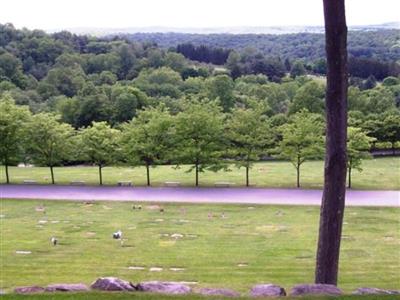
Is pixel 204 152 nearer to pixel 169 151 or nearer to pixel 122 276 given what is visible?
pixel 169 151

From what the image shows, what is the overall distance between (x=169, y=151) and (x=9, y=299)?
27.1 m

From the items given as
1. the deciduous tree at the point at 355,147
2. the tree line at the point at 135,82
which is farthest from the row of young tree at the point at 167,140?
the tree line at the point at 135,82

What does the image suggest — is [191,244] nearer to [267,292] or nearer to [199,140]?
[267,292]

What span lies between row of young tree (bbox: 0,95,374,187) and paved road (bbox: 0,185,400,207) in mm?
2203

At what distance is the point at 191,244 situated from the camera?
20469 millimetres

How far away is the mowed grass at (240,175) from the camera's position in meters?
35.0

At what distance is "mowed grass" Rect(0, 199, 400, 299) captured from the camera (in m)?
15.9

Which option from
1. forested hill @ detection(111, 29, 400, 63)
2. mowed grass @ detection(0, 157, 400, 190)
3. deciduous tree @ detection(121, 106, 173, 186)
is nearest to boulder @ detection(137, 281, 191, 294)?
mowed grass @ detection(0, 157, 400, 190)

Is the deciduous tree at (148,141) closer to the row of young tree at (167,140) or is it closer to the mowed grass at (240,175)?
the row of young tree at (167,140)

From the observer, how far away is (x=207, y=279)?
50.2ft

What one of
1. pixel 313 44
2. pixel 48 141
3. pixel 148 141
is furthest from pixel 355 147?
pixel 313 44

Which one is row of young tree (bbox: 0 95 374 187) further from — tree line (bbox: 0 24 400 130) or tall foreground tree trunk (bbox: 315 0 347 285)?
tall foreground tree trunk (bbox: 315 0 347 285)

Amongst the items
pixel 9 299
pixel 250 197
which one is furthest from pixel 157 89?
pixel 9 299

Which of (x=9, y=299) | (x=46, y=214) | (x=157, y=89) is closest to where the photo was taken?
(x=9, y=299)
